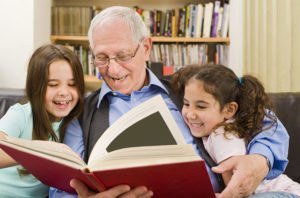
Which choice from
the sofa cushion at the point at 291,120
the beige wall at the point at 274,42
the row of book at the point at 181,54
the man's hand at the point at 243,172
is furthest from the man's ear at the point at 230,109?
the row of book at the point at 181,54

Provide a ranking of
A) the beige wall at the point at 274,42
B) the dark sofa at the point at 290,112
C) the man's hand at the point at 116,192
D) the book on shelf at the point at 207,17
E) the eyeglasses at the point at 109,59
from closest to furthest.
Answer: the man's hand at the point at 116,192 → the eyeglasses at the point at 109,59 → the dark sofa at the point at 290,112 → the beige wall at the point at 274,42 → the book on shelf at the point at 207,17

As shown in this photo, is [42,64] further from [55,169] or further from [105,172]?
[105,172]

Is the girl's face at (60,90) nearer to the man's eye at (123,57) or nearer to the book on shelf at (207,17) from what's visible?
the man's eye at (123,57)

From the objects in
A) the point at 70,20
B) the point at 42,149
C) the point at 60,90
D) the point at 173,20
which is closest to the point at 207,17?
the point at 173,20

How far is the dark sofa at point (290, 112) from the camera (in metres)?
1.53

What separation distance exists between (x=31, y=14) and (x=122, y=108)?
6.77 ft

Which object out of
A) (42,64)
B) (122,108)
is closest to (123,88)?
(122,108)

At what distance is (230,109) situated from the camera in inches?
51.0

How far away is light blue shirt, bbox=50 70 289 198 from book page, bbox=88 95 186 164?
0.40 m

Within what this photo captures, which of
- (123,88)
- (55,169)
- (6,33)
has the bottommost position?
(55,169)

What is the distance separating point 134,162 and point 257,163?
0.53 m

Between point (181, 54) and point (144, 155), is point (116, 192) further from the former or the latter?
point (181, 54)

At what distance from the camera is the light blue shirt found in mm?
1128

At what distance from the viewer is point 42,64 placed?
4.32 feet
